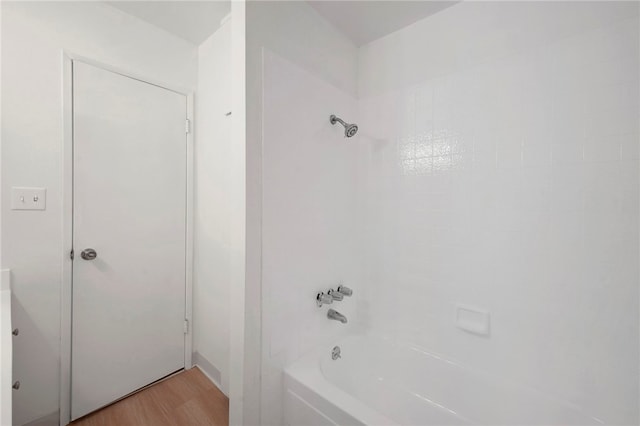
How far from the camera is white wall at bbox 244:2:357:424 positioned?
122 centimetres

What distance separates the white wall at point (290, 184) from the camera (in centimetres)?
122

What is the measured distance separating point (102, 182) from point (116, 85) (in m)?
0.60

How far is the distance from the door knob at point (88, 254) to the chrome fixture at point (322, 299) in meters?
1.32

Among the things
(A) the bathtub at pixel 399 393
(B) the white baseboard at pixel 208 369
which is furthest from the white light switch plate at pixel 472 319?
(B) the white baseboard at pixel 208 369

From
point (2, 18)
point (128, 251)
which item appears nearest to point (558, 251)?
point (128, 251)

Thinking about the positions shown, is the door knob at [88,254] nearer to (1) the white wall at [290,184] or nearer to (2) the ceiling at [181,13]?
(1) the white wall at [290,184]

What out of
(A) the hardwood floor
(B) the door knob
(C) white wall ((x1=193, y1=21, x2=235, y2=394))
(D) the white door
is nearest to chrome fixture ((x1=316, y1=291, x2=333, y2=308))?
(C) white wall ((x1=193, y1=21, x2=235, y2=394))

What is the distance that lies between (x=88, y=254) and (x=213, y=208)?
28.6 inches

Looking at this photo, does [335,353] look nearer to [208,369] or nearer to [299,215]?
[299,215]

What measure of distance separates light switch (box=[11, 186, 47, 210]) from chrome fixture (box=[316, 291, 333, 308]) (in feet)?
5.01

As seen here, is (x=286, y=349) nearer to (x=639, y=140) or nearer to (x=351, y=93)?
(x=351, y=93)

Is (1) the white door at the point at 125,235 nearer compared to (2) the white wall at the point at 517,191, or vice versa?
(2) the white wall at the point at 517,191

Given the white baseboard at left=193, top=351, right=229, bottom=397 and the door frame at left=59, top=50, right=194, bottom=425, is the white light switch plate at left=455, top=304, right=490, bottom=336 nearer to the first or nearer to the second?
the white baseboard at left=193, top=351, right=229, bottom=397

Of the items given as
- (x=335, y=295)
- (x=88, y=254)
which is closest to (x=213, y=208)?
(x=88, y=254)
